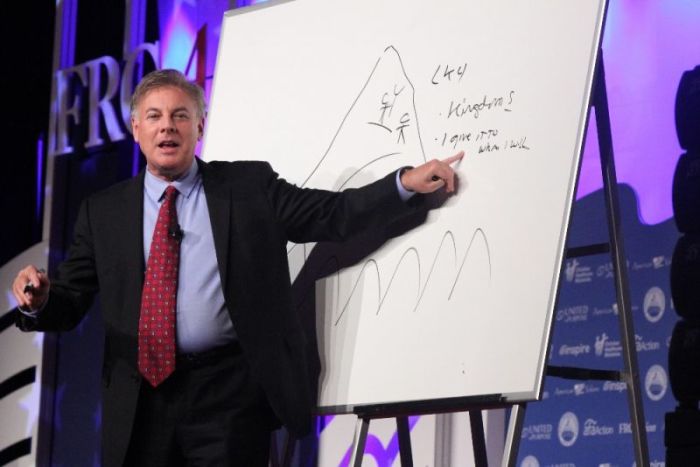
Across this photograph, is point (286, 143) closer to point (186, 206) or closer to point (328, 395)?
point (186, 206)

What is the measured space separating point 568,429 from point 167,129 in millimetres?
2024

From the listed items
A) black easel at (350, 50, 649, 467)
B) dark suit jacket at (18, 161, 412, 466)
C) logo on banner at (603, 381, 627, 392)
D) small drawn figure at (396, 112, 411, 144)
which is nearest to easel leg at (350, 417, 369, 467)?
black easel at (350, 50, 649, 467)

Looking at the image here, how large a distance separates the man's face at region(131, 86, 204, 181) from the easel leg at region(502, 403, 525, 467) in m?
1.05

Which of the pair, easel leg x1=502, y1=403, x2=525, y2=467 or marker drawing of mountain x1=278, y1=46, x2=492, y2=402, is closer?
easel leg x1=502, y1=403, x2=525, y2=467

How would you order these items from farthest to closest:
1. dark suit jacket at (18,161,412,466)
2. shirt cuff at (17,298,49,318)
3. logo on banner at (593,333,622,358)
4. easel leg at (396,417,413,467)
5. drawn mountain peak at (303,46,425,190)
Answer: logo on banner at (593,333,622,358) → easel leg at (396,417,413,467) → drawn mountain peak at (303,46,425,190) → shirt cuff at (17,298,49,318) → dark suit jacket at (18,161,412,466)

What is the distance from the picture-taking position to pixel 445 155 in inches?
112

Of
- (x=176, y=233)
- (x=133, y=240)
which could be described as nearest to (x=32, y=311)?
(x=133, y=240)

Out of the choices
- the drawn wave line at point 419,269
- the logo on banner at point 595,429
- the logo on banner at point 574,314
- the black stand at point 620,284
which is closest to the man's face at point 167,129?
the drawn wave line at point 419,269

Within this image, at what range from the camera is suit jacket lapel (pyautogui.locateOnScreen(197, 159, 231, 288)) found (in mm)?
2777

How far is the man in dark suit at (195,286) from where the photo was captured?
2703mm

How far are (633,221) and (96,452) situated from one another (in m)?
2.79

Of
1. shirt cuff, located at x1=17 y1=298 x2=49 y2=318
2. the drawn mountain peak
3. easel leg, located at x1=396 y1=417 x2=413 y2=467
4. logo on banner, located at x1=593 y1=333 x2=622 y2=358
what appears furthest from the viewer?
logo on banner, located at x1=593 y1=333 x2=622 y2=358

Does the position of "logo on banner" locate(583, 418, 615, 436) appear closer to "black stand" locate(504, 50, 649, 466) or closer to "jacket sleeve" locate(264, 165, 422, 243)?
"black stand" locate(504, 50, 649, 466)

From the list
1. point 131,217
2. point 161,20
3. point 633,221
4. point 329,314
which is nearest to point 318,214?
point 329,314
